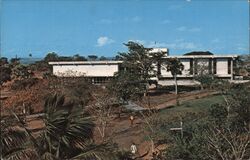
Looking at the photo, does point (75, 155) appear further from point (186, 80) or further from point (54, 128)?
point (186, 80)

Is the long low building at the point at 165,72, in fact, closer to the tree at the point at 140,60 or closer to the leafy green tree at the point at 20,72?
the leafy green tree at the point at 20,72

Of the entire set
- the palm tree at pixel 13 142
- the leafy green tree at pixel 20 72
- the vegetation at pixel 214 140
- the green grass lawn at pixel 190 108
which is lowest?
the green grass lawn at pixel 190 108

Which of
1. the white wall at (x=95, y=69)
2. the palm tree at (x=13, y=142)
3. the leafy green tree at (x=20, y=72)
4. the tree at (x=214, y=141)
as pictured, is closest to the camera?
the palm tree at (x=13, y=142)

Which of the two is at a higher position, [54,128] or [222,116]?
[54,128]

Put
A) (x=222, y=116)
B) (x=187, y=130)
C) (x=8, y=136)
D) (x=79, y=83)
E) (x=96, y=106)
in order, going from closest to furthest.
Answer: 1. (x=8, y=136)
2. (x=187, y=130)
3. (x=222, y=116)
4. (x=96, y=106)
5. (x=79, y=83)

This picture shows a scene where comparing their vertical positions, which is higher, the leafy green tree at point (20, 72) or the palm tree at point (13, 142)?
the palm tree at point (13, 142)

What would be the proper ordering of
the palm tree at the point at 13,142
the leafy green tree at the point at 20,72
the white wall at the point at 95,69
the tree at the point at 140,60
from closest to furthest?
the palm tree at the point at 13,142, the tree at the point at 140,60, the leafy green tree at the point at 20,72, the white wall at the point at 95,69

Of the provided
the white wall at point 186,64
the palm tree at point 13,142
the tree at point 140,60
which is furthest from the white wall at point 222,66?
the palm tree at point 13,142

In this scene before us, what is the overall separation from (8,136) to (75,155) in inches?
48.8

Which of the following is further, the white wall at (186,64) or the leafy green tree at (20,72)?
the white wall at (186,64)

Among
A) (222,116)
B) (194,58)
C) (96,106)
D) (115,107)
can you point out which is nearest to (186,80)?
(194,58)

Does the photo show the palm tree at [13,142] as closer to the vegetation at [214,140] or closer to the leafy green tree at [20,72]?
the vegetation at [214,140]

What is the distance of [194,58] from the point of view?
81.8 metres

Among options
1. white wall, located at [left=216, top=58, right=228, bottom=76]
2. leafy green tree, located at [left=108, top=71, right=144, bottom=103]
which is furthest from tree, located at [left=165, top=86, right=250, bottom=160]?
white wall, located at [left=216, top=58, right=228, bottom=76]
